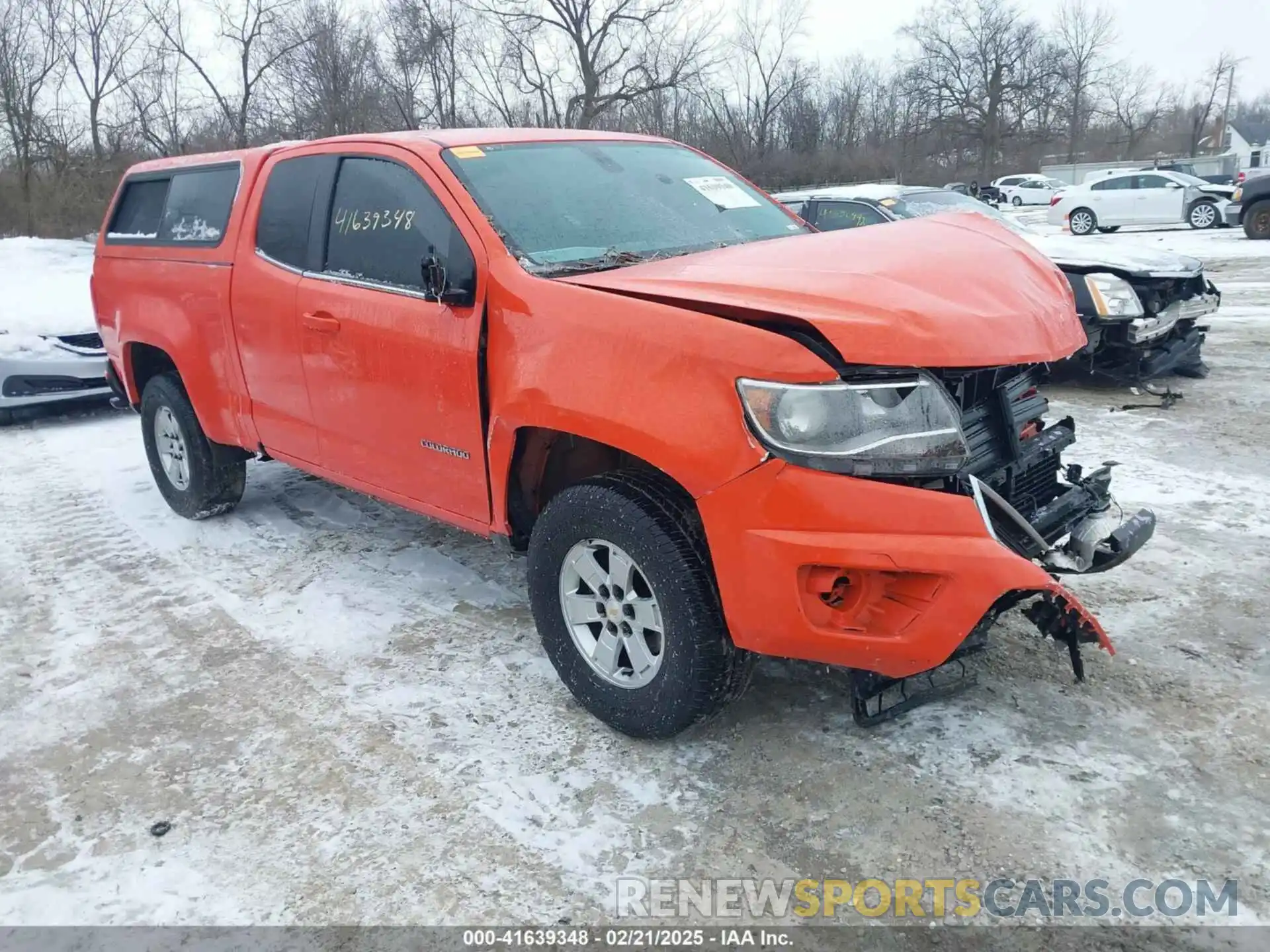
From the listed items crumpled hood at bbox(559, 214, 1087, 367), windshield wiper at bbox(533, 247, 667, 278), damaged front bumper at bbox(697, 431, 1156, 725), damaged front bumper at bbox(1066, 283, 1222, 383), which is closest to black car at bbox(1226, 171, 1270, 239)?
damaged front bumper at bbox(1066, 283, 1222, 383)

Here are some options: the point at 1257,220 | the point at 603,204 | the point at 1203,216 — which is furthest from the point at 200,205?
the point at 1203,216

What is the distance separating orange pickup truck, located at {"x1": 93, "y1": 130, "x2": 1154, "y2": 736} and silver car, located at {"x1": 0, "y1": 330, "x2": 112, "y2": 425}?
4046 millimetres

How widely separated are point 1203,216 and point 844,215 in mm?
17385

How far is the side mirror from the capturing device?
10.6 feet

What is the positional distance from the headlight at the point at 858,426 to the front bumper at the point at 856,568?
5cm

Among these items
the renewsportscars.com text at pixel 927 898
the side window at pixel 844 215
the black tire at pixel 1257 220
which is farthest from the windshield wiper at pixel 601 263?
the black tire at pixel 1257 220

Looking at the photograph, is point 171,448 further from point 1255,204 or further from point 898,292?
point 1255,204

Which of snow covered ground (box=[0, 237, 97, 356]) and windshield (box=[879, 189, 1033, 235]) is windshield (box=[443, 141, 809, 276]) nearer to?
snow covered ground (box=[0, 237, 97, 356])

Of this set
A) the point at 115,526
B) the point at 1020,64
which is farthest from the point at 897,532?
the point at 1020,64

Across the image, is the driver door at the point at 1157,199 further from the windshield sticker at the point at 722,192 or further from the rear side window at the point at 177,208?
the rear side window at the point at 177,208

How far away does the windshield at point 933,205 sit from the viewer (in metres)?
8.80

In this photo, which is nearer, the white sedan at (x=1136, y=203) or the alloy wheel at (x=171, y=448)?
the alloy wheel at (x=171, y=448)

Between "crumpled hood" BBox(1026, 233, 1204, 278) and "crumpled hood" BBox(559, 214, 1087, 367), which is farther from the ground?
"crumpled hood" BBox(559, 214, 1087, 367)

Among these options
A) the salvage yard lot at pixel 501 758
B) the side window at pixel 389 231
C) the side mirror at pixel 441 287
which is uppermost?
the side window at pixel 389 231
